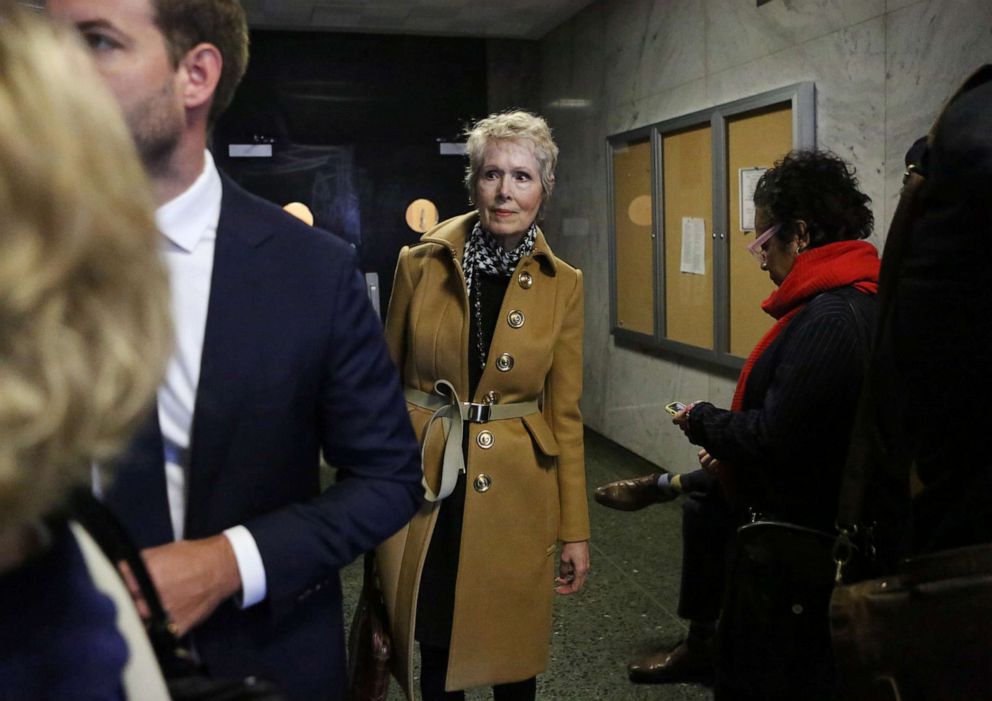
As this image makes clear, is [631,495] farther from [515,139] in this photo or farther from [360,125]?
[360,125]

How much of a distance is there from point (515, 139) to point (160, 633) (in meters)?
1.83

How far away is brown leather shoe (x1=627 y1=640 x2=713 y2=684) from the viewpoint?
293 cm

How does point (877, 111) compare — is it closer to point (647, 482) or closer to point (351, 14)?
point (647, 482)

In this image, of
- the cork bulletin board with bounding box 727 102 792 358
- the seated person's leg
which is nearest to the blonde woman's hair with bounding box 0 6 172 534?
the seated person's leg

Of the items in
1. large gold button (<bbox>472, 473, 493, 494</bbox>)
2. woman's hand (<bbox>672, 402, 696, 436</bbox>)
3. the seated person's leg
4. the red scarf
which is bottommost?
the seated person's leg

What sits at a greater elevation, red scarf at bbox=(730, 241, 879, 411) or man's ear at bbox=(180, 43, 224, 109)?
man's ear at bbox=(180, 43, 224, 109)

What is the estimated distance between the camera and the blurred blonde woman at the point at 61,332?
48cm

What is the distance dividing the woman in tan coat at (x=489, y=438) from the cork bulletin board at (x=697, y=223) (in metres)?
2.11

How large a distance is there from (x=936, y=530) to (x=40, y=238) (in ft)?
3.69

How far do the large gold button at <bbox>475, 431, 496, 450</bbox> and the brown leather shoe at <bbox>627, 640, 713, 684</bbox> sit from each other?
1.20 meters

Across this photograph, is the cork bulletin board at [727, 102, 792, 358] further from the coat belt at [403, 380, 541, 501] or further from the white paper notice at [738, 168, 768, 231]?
the coat belt at [403, 380, 541, 501]

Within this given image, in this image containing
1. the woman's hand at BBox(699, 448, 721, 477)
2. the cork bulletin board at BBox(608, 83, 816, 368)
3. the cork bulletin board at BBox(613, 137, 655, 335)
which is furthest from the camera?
the cork bulletin board at BBox(613, 137, 655, 335)

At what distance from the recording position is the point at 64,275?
0.49m

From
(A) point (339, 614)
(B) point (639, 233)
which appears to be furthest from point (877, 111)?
(A) point (339, 614)
